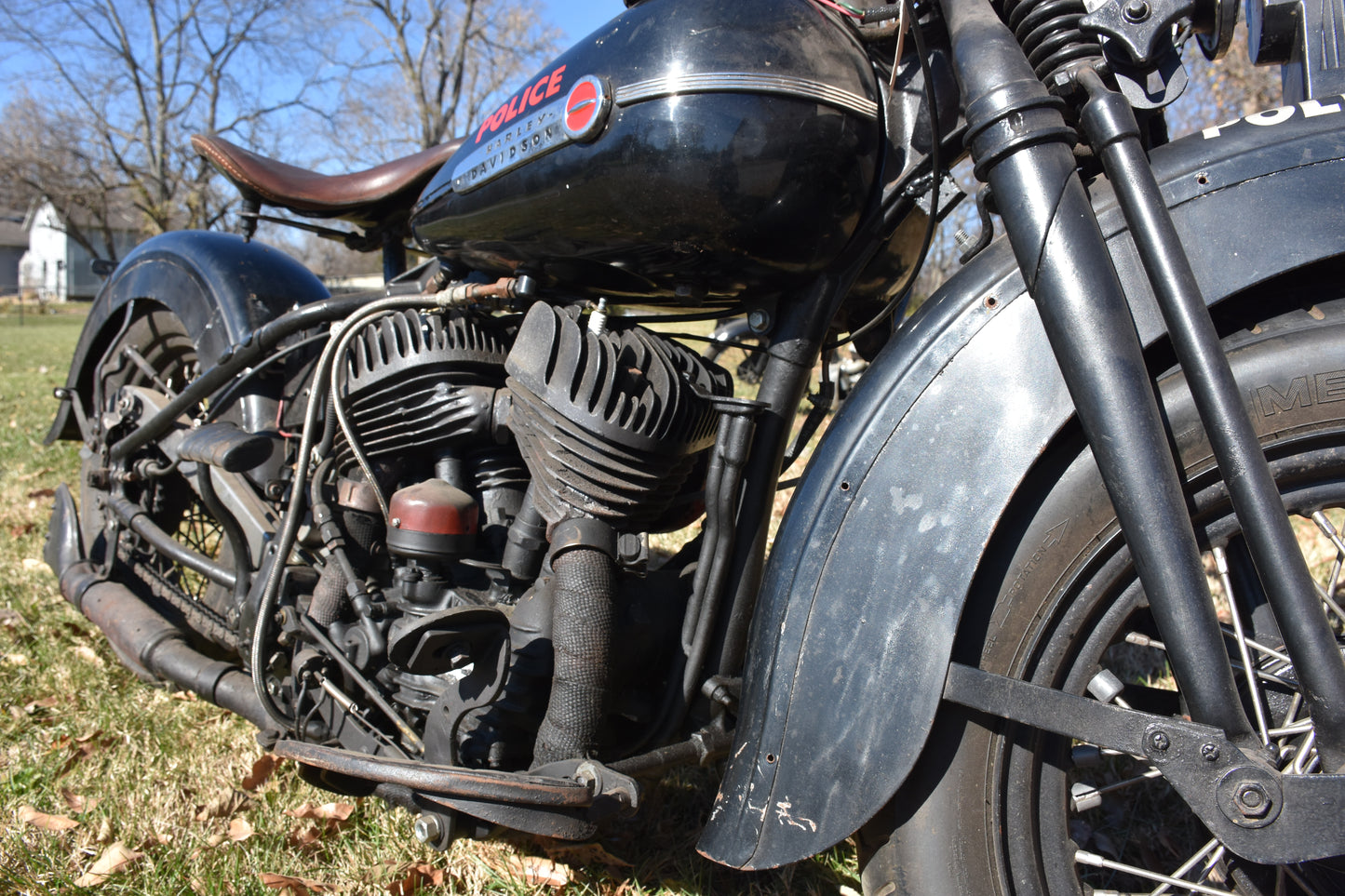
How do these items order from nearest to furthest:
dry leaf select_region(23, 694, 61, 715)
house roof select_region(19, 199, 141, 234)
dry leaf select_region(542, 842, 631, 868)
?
dry leaf select_region(542, 842, 631, 868) → dry leaf select_region(23, 694, 61, 715) → house roof select_region(19, 199, 141, 234)

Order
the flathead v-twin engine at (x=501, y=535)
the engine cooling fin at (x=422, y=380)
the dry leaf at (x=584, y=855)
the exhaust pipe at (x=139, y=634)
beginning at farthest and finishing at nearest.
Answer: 1. the exhaust pipe at (x=139, y=634)
2. the dry leaf at (x=584, y=855)
3. the engine cooling fin at (x=422, y=380)
4. the flathead v-twin engine at (x=501, y=535)

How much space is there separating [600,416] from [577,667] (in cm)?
43

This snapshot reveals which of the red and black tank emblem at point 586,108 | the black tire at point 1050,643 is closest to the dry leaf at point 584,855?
the black tire at point 1050,643

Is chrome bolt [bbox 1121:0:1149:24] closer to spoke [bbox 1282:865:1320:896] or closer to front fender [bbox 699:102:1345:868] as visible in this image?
front fender [bbox 699:102:1345:868]

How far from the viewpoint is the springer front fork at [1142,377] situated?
1.02 meters

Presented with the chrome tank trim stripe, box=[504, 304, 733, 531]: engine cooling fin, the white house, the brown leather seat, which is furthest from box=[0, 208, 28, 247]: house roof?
the chrome tank trim stripe

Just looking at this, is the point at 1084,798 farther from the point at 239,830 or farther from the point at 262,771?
the point at 262,771

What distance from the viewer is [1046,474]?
1234mm

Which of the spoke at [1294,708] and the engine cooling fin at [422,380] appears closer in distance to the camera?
the spoke at [1294,708]

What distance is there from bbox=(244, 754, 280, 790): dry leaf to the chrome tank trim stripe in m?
1.92

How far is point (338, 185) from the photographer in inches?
92.4

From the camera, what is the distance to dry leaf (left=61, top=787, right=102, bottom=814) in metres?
2.14

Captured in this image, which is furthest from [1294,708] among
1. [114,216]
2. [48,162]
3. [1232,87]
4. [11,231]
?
[11,231]

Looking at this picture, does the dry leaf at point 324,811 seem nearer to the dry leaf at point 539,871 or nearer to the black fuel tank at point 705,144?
the dry leaf at point 539,871
